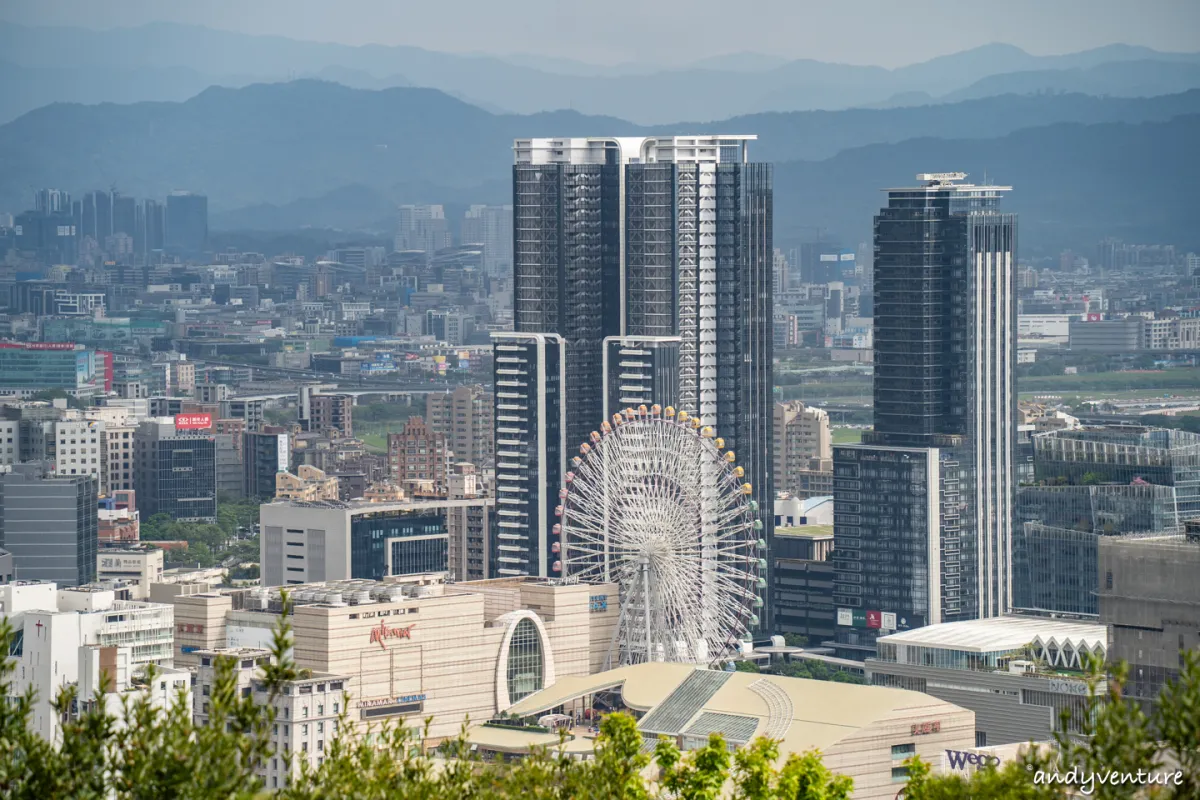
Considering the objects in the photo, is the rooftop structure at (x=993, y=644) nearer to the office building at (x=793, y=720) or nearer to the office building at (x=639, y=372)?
the office building at (x=793, y=720)

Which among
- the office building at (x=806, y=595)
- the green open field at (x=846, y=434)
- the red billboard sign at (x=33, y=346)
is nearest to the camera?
the office building at (x=806, y=595)

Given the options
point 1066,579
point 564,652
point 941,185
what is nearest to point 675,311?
point 941,185

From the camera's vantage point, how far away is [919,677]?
57625 millimetres

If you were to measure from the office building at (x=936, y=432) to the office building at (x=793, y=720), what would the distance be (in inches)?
875

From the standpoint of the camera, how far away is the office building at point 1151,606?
1789 inches

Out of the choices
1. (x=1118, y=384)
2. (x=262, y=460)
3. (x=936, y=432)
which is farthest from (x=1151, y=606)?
(x=1118, y=384)

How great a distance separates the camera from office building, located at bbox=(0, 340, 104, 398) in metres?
153

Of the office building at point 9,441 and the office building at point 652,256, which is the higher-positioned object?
the office building at point 652,256

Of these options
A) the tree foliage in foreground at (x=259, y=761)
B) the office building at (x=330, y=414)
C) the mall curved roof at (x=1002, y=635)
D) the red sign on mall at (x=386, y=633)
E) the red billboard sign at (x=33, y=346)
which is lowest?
the mall curved roof at (x=1002, y=635)

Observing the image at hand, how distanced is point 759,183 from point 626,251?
14.4ft

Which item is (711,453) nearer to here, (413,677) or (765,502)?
(413,677)

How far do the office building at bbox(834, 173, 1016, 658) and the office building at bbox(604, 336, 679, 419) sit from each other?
263 inches

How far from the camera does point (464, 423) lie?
400 feet

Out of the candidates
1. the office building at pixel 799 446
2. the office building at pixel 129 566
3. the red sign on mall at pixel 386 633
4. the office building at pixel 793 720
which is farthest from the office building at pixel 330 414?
the office building at pixel 793 720
